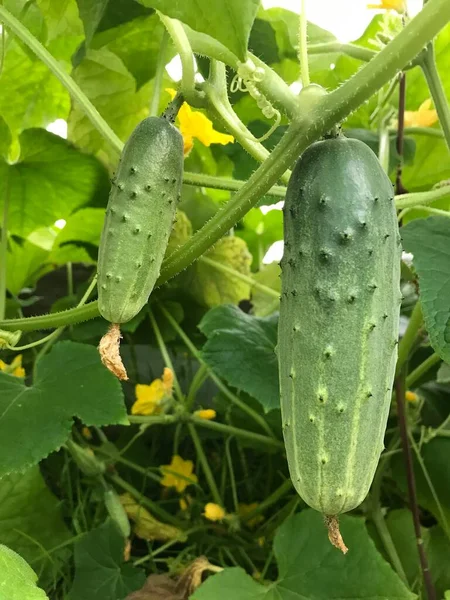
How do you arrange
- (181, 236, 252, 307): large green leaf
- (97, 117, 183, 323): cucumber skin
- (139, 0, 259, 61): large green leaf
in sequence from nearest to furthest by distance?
1. (139, 0, 259, 61): large green leaf
2. (97, 117, 183, 323): cucumber skin
3. (181, 236, 252, 307): large green leaf

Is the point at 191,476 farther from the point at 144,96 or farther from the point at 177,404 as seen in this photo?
the point at 144,96

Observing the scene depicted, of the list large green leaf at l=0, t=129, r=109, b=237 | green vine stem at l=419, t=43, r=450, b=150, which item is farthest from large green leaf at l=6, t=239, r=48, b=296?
green vine stem at l=419, t=43, r=450, b=150

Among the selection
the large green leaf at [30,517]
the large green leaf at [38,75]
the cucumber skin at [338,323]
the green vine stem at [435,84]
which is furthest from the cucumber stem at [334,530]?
the large green leaf at [38,75]

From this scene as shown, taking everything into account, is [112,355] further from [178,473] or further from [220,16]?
[178,473]

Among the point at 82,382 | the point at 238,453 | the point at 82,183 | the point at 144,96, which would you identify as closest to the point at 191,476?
the point at 238,453

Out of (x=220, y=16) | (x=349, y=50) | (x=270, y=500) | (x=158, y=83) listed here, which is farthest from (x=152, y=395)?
(x=220, y=16)

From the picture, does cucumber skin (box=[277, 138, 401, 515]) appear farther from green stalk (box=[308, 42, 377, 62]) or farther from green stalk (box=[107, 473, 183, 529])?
green stalk (box=[107, 473, 183, 529])

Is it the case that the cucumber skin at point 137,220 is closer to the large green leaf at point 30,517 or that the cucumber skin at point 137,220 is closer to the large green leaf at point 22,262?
the large green leaf at point 30,517
